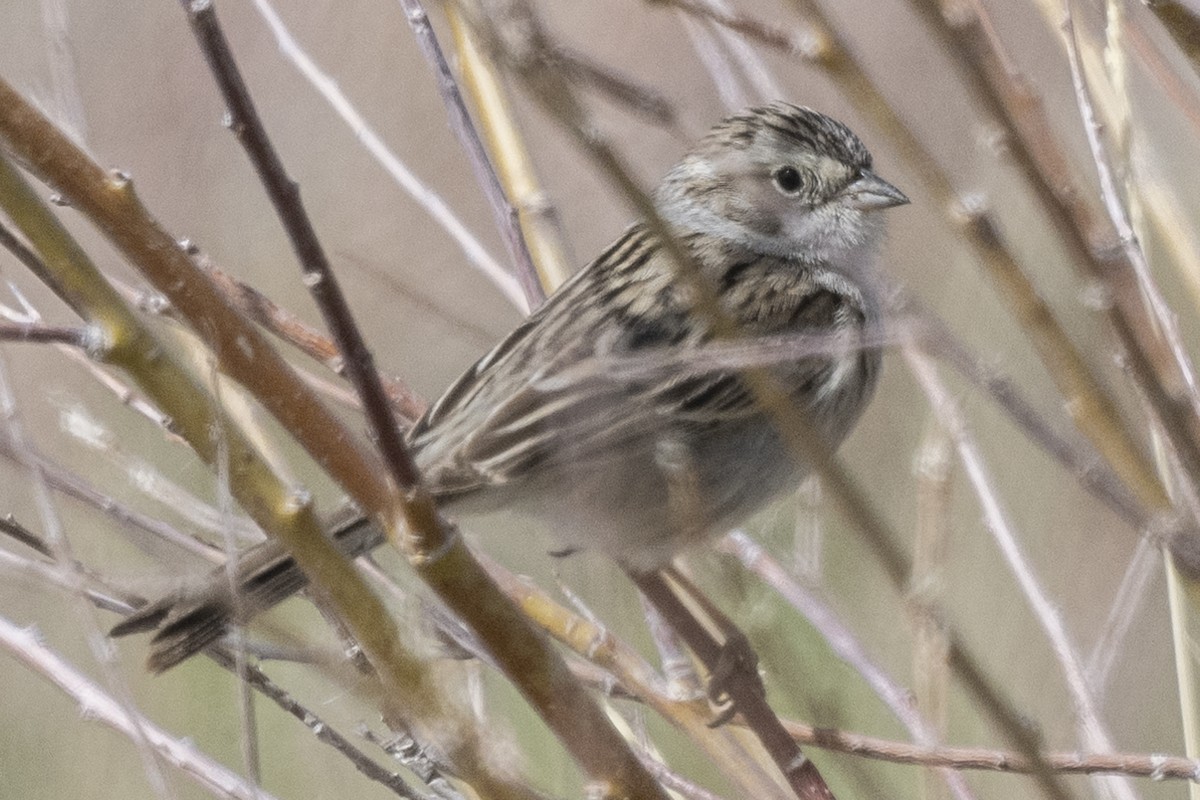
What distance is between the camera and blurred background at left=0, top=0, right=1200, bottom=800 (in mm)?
1877

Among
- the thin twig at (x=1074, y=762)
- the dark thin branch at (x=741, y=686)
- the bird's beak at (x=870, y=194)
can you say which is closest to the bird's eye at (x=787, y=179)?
the bird's beak at (x=870, y=194)

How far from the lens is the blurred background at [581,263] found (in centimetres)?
188

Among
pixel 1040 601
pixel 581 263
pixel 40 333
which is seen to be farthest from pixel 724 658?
pixel 581 263

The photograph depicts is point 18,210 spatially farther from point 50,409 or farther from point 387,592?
point 50,409

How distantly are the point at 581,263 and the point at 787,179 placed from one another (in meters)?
0.71

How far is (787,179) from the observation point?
10.9 feet

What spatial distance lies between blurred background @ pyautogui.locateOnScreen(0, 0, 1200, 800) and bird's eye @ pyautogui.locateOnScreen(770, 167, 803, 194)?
244 mm

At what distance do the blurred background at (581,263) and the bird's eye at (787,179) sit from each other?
0.80 feet

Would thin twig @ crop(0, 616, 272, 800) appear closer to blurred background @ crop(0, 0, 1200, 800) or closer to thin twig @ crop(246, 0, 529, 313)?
blurred background @ crop(0, 0, 1200, 800)

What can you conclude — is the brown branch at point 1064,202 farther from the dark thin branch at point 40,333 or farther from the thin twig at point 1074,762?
the dark thin branch at point 40,333

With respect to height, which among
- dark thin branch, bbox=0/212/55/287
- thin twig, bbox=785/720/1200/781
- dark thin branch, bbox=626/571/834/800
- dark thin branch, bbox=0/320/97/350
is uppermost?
dark thin branch, bbox=0/212/55/287

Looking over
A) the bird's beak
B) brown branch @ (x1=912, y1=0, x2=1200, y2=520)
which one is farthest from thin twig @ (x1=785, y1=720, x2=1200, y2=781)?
the bird's beak

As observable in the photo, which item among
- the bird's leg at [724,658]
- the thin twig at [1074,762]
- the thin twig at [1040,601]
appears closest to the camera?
the thin twig at [1074,762]

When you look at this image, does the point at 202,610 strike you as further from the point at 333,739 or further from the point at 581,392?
the point at 581,392
